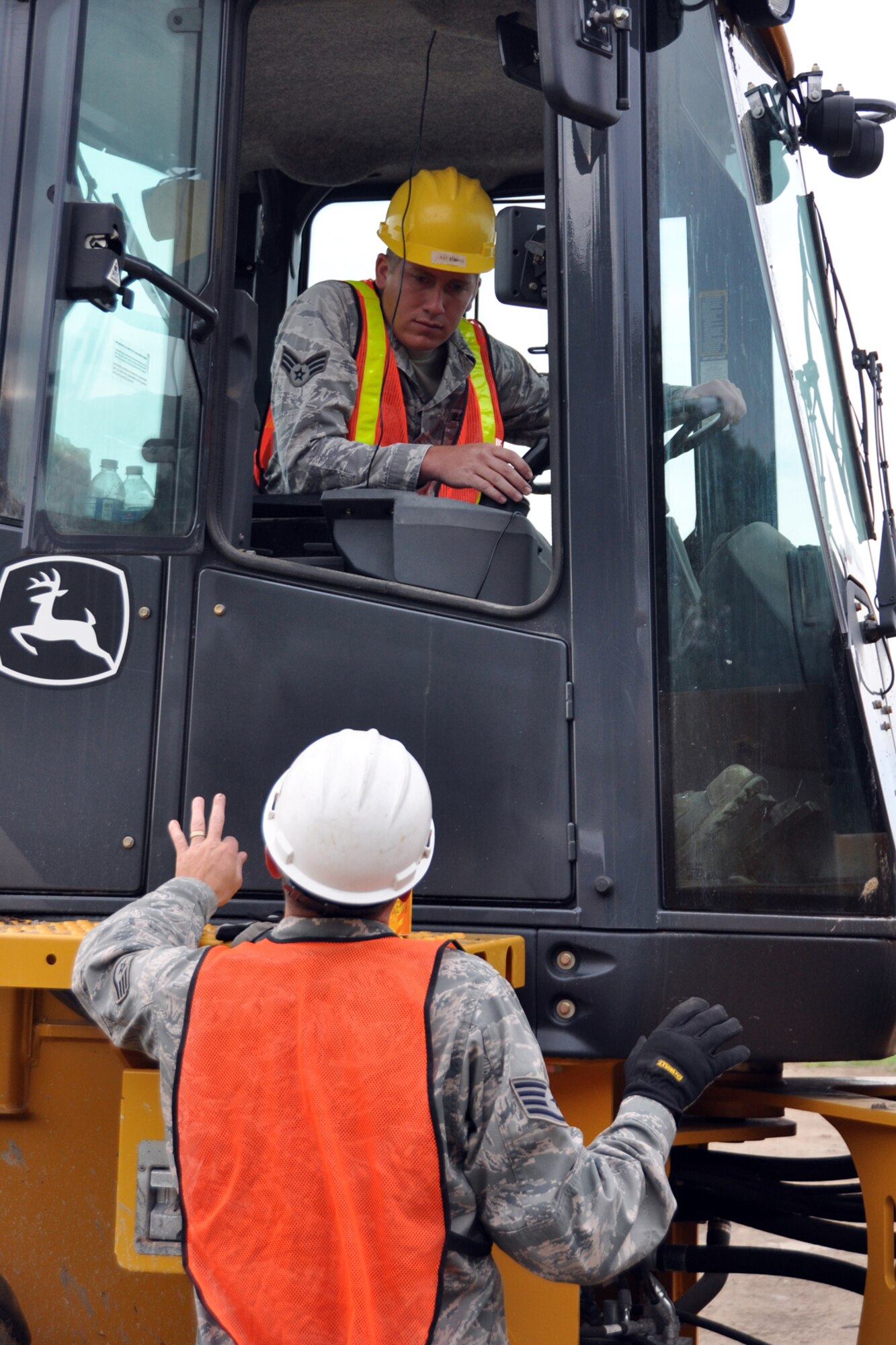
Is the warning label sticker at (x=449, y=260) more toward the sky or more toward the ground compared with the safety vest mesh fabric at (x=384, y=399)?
more toward the sky

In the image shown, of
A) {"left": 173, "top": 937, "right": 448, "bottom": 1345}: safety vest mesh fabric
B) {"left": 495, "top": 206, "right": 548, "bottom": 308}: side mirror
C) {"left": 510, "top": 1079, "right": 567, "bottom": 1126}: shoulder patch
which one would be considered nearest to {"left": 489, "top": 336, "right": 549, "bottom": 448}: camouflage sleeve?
{"left": 495, "top": 206, "right": 548, "bottom": 308}: side mirror

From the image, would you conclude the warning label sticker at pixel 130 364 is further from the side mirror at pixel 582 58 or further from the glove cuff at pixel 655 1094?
the glove cuff at pixel 655 1094

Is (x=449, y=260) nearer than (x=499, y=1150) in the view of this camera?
No

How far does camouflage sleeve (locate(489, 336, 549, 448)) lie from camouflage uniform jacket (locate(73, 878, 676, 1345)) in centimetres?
186

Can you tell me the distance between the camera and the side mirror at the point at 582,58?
2.28m

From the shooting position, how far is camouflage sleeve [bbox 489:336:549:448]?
11.5 feet

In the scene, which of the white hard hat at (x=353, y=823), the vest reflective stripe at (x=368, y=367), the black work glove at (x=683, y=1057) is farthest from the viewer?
the vest reflective stripe at (x=368, y=367)

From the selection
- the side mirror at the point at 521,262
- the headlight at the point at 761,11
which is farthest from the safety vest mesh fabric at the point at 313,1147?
the headlight at the point at 761,11

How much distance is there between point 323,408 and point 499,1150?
1748 mm

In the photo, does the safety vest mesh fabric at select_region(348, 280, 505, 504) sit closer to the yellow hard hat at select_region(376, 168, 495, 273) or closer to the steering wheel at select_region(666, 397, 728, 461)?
the yellow hard hat at select_region(376, 168, 495, 273)

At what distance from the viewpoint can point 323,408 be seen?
306cm

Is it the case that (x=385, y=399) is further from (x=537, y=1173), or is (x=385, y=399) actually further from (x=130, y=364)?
(x=537, y=1173)

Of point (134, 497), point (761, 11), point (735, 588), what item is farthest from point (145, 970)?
point (761, 11)

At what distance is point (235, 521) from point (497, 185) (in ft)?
6.10
